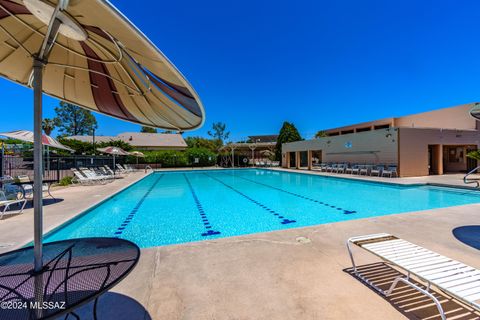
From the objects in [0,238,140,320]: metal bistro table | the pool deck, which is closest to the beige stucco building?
the pool deck

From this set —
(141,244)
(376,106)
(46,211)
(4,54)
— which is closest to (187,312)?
(4,54)

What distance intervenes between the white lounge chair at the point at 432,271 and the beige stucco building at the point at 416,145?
13.6 metres

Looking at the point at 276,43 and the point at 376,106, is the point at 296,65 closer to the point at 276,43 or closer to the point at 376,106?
the point at 276,43

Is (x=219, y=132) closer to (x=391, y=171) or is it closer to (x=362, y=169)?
(x=362, y=169)

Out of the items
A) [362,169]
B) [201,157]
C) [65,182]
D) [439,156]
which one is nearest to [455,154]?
[439,156]

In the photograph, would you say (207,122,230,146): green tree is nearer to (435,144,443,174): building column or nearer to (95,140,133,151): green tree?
(95,140,133,151): green tree

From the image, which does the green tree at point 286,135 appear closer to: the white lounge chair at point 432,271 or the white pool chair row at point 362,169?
the white pool chair row at point 362,169

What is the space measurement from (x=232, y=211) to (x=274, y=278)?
5.24m

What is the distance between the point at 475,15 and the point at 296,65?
46.9 ft

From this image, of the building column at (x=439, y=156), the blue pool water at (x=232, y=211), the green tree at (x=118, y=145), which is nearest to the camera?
the blue pool water at (x=232, y=211)

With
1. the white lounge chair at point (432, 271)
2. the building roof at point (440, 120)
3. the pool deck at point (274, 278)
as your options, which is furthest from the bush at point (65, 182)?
the building roof at point (440, 120)

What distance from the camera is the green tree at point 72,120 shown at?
45.9m

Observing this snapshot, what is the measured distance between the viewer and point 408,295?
2229 mm

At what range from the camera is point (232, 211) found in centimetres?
775
